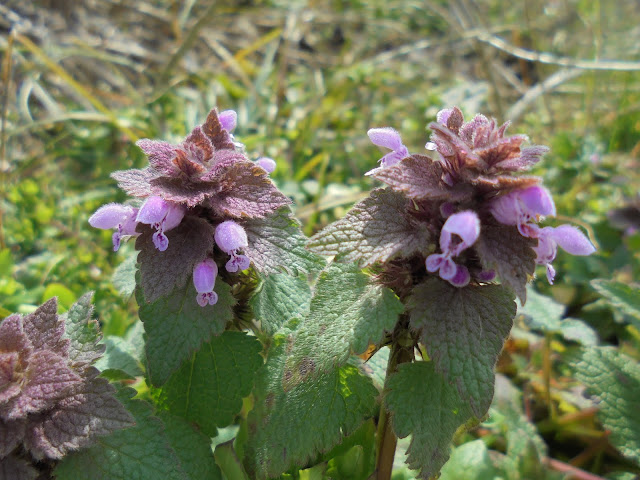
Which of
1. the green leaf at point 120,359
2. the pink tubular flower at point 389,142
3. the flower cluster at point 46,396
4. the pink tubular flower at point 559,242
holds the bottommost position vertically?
the green leaf at point 120,359

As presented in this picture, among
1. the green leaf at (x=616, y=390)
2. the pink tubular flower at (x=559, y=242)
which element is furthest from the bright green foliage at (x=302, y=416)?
the green leaf at (x=616, y=390)

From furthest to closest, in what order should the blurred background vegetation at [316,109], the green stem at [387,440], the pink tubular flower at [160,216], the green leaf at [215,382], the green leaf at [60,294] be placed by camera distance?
1. the blurred background vegetation at [316,109]
2. the green leaf at [60,294]
3. the green leaf at [215,382]
4. the green stem at [387,440]
5. the pink tubular flower at [160,216]

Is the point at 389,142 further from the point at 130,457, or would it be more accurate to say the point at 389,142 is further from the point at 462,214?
the point at 130,457

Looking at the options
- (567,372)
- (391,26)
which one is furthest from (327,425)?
(391,26)

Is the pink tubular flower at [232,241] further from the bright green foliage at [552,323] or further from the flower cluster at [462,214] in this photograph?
the bright green foliage at [552,323]

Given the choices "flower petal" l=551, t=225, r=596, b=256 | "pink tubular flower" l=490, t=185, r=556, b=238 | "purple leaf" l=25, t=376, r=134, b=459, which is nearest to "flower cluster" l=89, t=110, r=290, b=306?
"purple leaf" l=25, t=376, r=134, b=459

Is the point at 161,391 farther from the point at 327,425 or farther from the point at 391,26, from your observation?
the point at 391,26

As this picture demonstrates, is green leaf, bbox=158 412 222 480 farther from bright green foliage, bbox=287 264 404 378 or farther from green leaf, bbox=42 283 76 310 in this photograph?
green leaf, bbox=42 283 76 310
